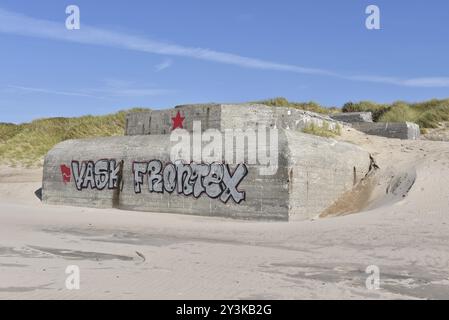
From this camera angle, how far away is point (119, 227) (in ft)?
49.7

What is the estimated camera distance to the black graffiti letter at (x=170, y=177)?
18.4 metres

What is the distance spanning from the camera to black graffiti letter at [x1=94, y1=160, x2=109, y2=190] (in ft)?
67.8

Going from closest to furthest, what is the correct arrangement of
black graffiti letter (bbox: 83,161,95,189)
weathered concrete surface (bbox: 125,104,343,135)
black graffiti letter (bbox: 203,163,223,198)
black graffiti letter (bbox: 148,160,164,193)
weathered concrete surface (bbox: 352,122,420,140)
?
black graffiti letter (bbox: 203,163,223,198), black graffiti letter (bbox: 148,160,164,193), weathered concrete surface (bbox: 125,104,343,135), black graffiti letter (bbox: 83,161,95,189), weathered concrete surface (bbox: 352,122,420,140)

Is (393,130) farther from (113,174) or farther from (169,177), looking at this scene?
(113,174)

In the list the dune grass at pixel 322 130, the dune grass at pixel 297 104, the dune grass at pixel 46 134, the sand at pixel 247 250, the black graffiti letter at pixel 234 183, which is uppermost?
the dune grass at pixel 297 104

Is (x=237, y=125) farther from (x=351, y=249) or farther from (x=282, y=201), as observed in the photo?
(x=351, y=249)

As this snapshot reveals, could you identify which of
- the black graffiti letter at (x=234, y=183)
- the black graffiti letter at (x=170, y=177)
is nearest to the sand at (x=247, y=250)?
the black graffiti letter at (x=234, y=183)

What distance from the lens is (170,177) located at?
18531 millimetres

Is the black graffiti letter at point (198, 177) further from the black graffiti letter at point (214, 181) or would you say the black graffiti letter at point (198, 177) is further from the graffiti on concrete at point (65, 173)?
the graffiti on concrete at point (65, 173)

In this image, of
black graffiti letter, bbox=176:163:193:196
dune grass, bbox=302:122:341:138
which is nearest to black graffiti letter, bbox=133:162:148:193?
black graffiti letter, bbox=176:163:193:196

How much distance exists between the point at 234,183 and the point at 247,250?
6149mm

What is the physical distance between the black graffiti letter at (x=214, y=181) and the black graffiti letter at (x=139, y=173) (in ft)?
9.83

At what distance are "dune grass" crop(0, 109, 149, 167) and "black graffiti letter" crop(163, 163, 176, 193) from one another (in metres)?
21.1

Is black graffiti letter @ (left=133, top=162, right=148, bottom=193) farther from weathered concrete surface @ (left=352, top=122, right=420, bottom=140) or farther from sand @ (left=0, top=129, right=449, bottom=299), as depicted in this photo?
weathered concrete surface @ (left=352, top=122, right=420, bottom=140)
